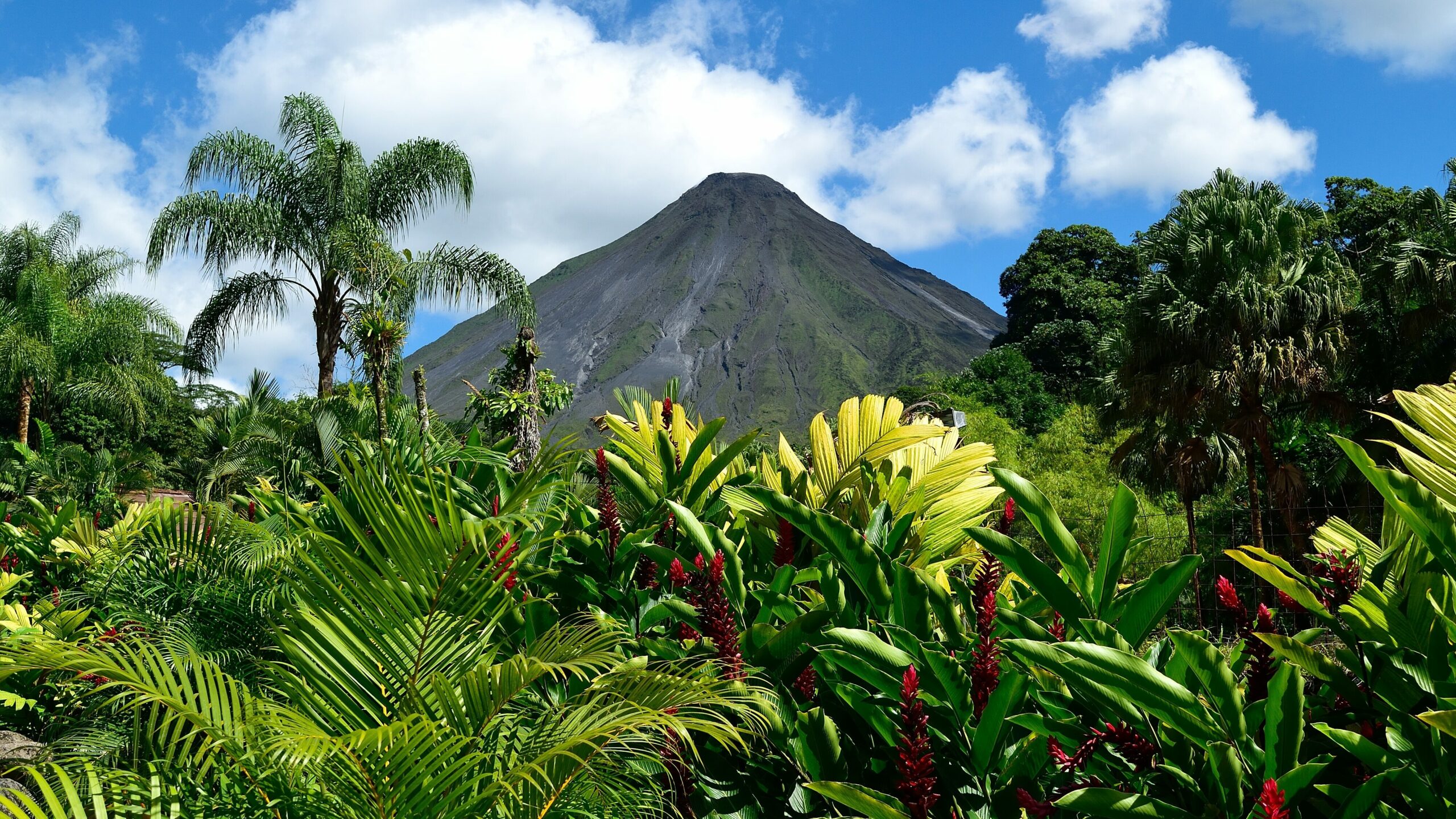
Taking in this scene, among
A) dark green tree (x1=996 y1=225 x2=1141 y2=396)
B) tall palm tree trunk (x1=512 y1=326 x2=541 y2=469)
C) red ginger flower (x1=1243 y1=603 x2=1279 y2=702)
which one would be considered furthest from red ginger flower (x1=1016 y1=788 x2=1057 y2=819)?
dark green tree (x1=996 y1=225 x2=1141 y2=396)

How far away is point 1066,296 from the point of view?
4228cm

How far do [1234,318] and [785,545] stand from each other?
1689 centimetres

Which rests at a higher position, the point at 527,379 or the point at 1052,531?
the point at 527,379

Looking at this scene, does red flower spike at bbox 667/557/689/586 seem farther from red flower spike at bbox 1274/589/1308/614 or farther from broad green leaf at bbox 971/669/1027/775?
red flower spike at bbox 1274/589/1308/614

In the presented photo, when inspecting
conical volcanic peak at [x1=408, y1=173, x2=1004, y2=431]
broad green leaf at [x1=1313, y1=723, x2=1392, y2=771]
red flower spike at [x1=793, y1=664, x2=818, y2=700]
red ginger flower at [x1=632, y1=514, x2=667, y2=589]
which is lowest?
red flower spike at [x1=793, y1=664, x2=818, y2=700]

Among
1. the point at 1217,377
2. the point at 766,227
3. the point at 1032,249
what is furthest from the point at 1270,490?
the point at 766,227

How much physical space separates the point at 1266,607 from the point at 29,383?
27379mm

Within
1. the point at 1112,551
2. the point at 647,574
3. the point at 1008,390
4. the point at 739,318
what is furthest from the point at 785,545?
the point at 739,318

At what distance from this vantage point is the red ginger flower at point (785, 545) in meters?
1.86

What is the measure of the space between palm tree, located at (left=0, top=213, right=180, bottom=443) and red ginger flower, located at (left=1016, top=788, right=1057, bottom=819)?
84.0ft

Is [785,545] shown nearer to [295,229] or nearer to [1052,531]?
[1052,531]

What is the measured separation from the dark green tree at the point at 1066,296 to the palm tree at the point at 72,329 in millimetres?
31798

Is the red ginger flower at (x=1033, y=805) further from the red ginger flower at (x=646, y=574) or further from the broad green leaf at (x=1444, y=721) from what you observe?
the red ginger flower at (x=646, y=574)

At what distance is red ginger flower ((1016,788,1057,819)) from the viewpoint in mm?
1153
